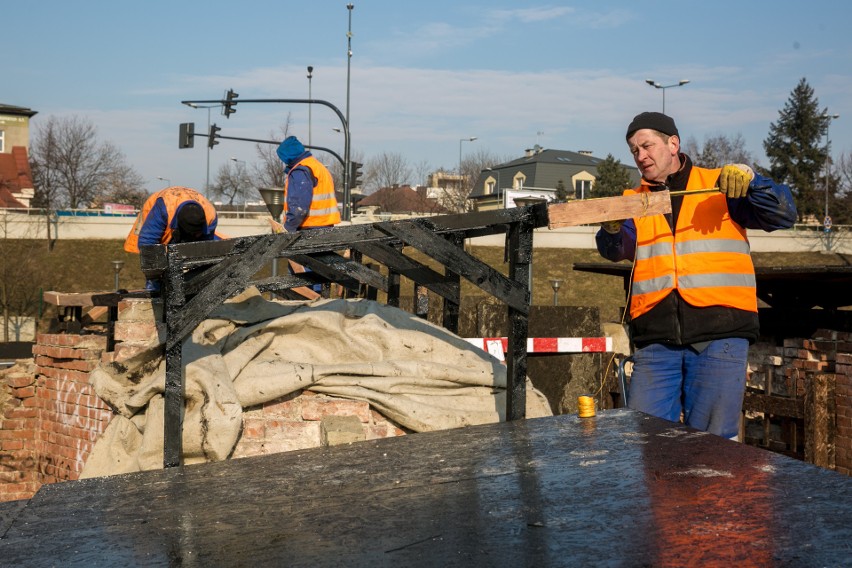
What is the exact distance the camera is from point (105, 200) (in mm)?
67750

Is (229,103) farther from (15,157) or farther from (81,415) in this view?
(15,157)

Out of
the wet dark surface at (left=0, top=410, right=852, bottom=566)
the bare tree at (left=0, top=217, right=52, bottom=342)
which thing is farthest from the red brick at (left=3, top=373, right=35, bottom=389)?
the bare tree at (left=0, top=217, right=52, bottom=342)

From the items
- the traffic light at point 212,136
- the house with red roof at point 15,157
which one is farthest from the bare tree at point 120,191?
the traffic light at point 212,136

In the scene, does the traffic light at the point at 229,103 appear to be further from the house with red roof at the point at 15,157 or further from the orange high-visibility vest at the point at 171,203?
the house with red roof at the point at 15,157

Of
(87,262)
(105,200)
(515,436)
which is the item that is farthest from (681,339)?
(105,200)

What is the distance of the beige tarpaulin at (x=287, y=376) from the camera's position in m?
4.57

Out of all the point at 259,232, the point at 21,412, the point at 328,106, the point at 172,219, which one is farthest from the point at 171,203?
the point at 259,232

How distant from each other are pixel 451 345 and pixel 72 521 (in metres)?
3.12

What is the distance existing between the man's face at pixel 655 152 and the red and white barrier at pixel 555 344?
4.43 m

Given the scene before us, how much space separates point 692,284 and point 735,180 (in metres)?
0.55

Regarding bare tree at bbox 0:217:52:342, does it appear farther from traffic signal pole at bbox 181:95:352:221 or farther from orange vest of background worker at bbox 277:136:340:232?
orange vest of background worker at bbox 277:136:340:232

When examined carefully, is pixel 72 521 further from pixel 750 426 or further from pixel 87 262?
pixel 87 262

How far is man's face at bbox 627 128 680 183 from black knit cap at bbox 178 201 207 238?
191 inches

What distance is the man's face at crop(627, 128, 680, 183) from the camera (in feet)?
14.6
